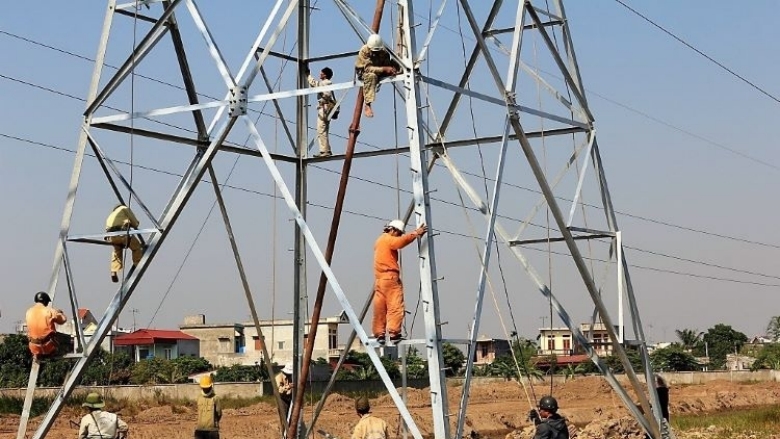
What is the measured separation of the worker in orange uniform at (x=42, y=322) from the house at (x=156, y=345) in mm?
99571

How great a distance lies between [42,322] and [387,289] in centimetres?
517

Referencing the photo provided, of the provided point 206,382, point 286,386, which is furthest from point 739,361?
point 206,382

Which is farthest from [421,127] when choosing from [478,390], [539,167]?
[478,390]

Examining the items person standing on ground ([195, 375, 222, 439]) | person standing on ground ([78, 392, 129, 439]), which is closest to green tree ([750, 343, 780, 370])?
person standing on ground ([195, 375, 222, 439])

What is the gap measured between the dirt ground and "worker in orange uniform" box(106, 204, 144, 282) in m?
15.6

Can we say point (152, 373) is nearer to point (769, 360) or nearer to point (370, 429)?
point (769, 360)

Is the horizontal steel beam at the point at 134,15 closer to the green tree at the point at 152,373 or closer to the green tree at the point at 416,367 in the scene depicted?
the green tree at the point at 152,373

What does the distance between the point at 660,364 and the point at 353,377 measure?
32828mm

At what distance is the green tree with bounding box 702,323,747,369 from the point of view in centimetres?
14462

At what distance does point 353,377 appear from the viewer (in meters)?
74.9

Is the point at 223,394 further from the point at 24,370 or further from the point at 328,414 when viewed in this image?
the point at 24,370

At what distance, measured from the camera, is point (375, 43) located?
17641 millimetres

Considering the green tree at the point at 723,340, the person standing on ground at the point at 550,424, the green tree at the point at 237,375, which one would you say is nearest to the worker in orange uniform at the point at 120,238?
the person standing on ground at the point at 550,424

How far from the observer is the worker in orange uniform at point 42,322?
18859 mm
